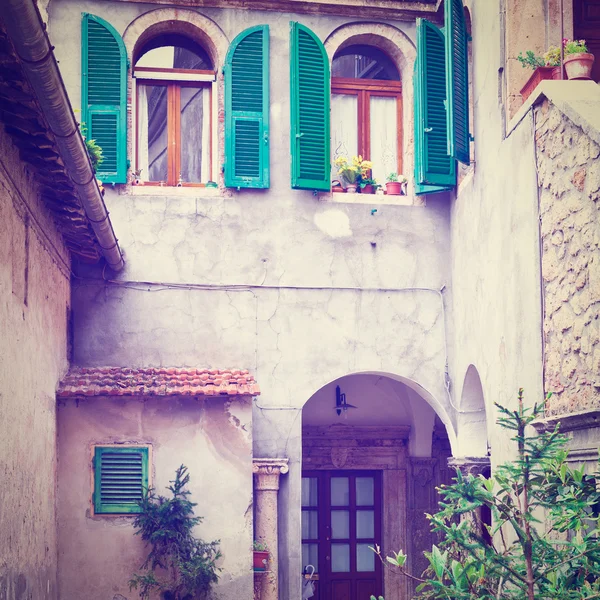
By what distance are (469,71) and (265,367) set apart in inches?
148

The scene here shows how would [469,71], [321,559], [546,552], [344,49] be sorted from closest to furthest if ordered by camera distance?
1. [546,552]
2. [469,71]
3. [344,49]
4. [321,559]

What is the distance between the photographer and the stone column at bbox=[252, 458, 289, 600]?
11.9 m

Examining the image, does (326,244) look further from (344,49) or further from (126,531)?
(126,531)

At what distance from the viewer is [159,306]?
40.6ft

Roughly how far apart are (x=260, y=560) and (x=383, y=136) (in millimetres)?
4911

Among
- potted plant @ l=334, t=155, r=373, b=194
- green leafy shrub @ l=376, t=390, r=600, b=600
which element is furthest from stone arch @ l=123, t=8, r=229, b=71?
green leafy shrub @ l=376, t=390, r=600, b=600

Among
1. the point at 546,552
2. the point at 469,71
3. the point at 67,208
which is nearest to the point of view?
the point at 546,552

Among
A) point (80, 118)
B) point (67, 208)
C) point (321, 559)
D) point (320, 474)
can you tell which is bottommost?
point (321, 559)

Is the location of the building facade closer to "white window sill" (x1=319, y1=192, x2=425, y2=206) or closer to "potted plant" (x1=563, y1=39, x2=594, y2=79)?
"white window sill" (x1=319, y1=192, x2=425, y2=206)

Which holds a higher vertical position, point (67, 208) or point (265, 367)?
point (67, 208)

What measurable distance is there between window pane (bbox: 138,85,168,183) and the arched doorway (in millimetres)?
3637

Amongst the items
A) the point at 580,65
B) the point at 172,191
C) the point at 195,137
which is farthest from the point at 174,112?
the point at 580,65

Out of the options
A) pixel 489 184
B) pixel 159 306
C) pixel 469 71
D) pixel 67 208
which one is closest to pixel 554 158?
pixel 489 184

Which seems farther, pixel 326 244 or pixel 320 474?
pixel 320 474
